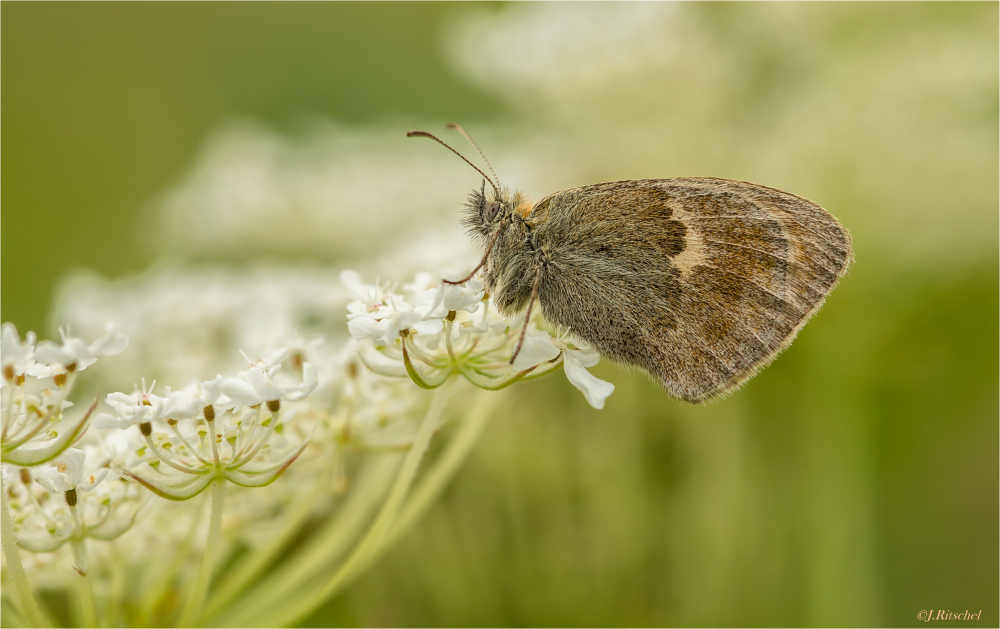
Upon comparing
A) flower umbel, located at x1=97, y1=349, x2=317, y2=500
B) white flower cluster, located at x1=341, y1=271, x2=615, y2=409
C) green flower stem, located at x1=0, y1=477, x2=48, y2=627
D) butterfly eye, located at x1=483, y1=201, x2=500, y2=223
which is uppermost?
butterfly eye, located at x1=483, y1=201, x2=500, y2=223

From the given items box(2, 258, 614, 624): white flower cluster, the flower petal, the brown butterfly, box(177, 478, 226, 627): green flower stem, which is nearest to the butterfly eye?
the brown butterfly

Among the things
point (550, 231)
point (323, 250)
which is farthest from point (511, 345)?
point (323, 250)

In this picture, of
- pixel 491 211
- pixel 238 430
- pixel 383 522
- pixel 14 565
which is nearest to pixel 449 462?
pixel 383 522

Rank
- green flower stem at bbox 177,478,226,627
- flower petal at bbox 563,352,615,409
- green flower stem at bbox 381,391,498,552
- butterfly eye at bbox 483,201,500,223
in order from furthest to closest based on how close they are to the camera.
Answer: butterfly eye at bbox 483,201,500,223
green flower stem at bbox 381,391,498,552
flower petal at bbox 563,352,615,409
green flower stem at bbox 177,478,226,627

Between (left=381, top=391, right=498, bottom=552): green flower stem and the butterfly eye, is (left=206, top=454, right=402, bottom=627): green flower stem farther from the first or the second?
the butterfly eye

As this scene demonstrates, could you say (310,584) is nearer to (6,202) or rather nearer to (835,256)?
(835,256)

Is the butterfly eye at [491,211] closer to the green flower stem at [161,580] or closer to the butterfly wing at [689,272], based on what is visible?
the butterfly wing at [689,272]

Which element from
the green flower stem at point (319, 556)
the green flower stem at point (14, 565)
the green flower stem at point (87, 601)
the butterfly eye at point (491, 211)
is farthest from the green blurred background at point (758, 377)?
the green flower stem at point (14, 565)

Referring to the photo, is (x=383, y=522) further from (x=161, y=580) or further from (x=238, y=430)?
(x=161, y=580)
